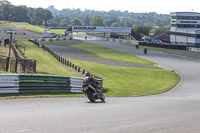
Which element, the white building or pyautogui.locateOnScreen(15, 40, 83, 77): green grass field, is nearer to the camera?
pyautogui.locateOnScreen(15, 40, 83, 77): green grass field

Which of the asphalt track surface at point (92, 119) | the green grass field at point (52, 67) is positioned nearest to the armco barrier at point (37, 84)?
the asphalt track surface at point (92, 119)

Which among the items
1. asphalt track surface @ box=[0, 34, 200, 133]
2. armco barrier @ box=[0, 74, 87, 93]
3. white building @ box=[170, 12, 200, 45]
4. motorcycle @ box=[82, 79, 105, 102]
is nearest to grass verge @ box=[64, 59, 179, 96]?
armco barrier @ box=[0, 74, 87, 93]

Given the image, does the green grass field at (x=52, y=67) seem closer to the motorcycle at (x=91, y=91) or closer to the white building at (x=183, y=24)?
the motorcycle at (x=91, y=91)

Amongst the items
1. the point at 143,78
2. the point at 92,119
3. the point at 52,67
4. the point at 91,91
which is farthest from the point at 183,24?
the point at 92,119

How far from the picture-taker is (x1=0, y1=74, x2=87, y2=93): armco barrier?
55.7 feet

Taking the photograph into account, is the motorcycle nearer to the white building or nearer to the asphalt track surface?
the asphalt track surface

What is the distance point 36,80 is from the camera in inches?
750

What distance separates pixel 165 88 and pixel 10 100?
1799 cm

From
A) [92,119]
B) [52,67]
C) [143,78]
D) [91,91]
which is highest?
[91,91]

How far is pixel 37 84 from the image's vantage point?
1864 centimetres

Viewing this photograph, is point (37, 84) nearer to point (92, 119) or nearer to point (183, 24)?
point (92, 119)

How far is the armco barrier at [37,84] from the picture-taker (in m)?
17.0

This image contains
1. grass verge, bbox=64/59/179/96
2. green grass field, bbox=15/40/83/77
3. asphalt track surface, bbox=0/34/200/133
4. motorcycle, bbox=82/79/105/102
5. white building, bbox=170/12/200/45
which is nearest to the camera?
asphalt track surface, bbox=0/34/200/133

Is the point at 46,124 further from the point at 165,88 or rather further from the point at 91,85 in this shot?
the point at 165,88
